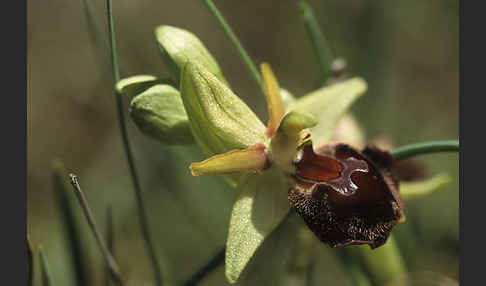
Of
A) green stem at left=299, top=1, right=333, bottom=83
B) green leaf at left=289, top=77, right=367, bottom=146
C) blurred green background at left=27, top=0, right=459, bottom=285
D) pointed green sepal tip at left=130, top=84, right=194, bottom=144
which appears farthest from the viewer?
blurred green background at left=27, top=0, right=459, bottom=285

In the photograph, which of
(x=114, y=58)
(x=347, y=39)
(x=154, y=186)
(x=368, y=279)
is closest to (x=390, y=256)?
(x=368, y=279)

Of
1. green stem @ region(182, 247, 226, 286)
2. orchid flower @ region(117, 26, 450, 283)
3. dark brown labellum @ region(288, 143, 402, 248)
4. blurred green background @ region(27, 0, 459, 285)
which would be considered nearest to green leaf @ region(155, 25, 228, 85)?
orchid flower @ region(117, 26, 450, 283)

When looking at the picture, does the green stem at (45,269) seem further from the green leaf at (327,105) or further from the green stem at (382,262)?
the green stem at (382,262)

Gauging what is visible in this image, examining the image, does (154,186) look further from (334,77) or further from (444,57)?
(444,57)

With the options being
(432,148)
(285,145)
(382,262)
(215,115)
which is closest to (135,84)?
(215,115)

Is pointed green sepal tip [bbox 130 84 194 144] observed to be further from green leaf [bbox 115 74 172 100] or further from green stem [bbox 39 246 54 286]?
green stem [bbox 39 246 54 286]
